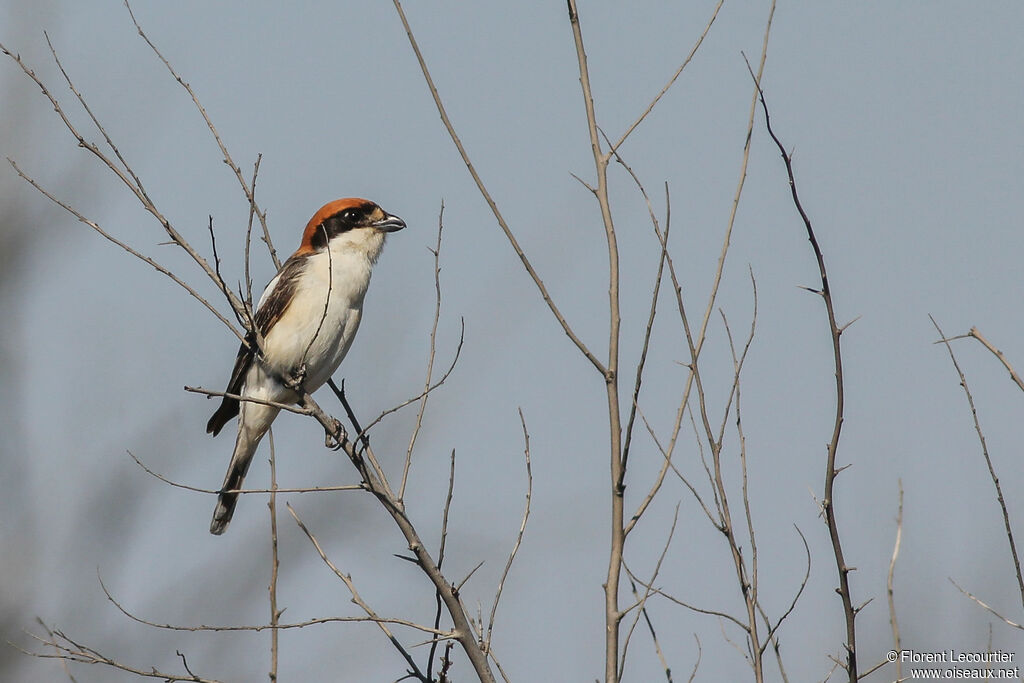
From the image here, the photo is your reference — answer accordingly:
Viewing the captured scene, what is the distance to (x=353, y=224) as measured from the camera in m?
6.24

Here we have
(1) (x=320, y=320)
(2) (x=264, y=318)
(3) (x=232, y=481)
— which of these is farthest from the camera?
(3) (x=232, y=481)

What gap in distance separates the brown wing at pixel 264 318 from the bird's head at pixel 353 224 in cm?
30

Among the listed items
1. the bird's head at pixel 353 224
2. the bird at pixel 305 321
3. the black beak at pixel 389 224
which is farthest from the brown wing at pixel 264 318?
the black beak at pixel 389 224

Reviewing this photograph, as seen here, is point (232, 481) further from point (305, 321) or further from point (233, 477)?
point (305, 321)

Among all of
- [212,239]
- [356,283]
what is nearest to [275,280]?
[356,283]

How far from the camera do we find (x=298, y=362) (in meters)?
5.54

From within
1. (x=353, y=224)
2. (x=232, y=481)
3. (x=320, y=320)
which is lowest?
(x=232, y=481)

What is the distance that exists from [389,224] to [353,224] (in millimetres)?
209

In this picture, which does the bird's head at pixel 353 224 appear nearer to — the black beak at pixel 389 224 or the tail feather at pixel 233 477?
the black beak at pixel 389 224

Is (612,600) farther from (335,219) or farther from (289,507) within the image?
(335,219)

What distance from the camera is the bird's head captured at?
6.17 m

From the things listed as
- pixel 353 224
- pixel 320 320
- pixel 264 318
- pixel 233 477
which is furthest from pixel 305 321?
pixel 233 477

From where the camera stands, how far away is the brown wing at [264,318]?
5.71m

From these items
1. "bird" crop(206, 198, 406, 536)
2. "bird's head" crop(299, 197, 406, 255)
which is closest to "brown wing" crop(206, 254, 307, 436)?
"bird" crop(206, 198, 406, 536)
